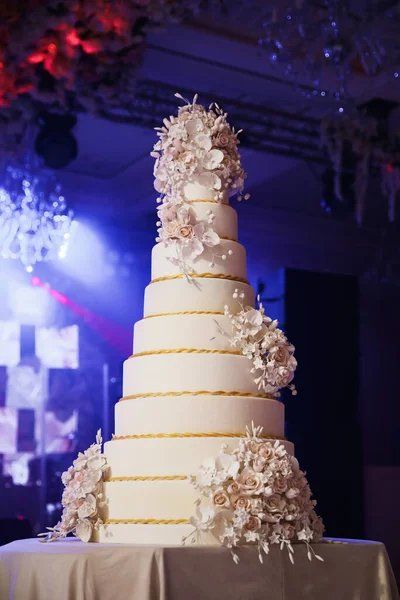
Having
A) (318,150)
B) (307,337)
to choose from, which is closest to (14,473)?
(307,337)

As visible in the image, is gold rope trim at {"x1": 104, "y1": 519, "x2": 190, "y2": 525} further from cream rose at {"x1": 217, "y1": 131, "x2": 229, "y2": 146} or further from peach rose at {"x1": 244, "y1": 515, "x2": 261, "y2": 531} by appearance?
cream rose at {"x1": 217, "y1": 131, "x2": 229, "y2": 146}

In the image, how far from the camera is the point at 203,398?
10.6 ft

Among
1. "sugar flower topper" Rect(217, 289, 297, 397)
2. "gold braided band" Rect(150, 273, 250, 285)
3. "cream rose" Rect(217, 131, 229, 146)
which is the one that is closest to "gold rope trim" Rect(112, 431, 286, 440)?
"sugar flower topper" Rect(217, 289, 297, 397)

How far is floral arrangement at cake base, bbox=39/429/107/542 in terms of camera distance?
3.26 meters

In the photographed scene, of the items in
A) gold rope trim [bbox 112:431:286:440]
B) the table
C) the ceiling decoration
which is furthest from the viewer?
the ceiling decoration

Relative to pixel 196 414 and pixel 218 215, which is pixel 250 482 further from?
pixel 218 215

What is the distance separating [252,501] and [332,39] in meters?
3.99

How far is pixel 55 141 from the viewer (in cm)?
802

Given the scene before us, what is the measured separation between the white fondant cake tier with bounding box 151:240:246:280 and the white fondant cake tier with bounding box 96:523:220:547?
1018 millimetres

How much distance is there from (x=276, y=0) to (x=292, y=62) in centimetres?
79

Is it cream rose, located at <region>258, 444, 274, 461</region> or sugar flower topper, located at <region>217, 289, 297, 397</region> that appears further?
sugar flower topper, located at <region>217, 289, 297, 397</region>

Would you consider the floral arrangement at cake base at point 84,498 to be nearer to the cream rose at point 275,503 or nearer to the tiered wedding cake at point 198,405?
the tiered wedding cake at point 198,405

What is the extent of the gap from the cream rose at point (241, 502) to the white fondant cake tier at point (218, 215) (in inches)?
43.9

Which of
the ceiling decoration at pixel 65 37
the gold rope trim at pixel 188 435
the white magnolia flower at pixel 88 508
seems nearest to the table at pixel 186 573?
the white magnolia flower at pixel 88 508
